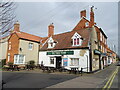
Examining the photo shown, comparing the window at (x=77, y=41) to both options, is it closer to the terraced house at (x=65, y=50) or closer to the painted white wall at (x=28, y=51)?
the terraced house at (x=65, y=50)

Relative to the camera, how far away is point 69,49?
62.1ft

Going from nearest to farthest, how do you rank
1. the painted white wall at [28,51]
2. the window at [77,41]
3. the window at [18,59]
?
the window at [77,41] → the window at [18,59] → the painted white wall at [28,51]

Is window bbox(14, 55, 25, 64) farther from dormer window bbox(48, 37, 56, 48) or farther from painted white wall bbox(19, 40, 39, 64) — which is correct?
dormer window bbox(48, 37, 56, 48)

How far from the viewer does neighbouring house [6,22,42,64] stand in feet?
70.7

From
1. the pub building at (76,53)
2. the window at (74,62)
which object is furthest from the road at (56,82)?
the window at (74,62)

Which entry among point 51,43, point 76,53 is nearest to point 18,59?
point 51,43

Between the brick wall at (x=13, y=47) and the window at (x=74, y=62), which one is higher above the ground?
the brick wall at (x=13, y=47)

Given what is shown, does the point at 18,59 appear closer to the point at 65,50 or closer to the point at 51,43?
the point at 51,43

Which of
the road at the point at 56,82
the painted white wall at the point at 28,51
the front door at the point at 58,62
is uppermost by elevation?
the painted white wall at the point at 28,51

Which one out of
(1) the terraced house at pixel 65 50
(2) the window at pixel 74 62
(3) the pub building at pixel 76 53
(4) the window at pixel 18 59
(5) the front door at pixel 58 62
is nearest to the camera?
(3) the pub building at pixel 76 53

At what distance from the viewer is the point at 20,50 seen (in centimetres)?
2161

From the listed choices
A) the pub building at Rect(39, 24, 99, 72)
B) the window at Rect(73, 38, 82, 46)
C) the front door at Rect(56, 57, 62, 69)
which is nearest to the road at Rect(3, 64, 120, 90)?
the pub building at Rect(39, 24, 99, 72)

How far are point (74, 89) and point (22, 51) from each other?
16.6 metres

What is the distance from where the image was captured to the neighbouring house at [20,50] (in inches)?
848
